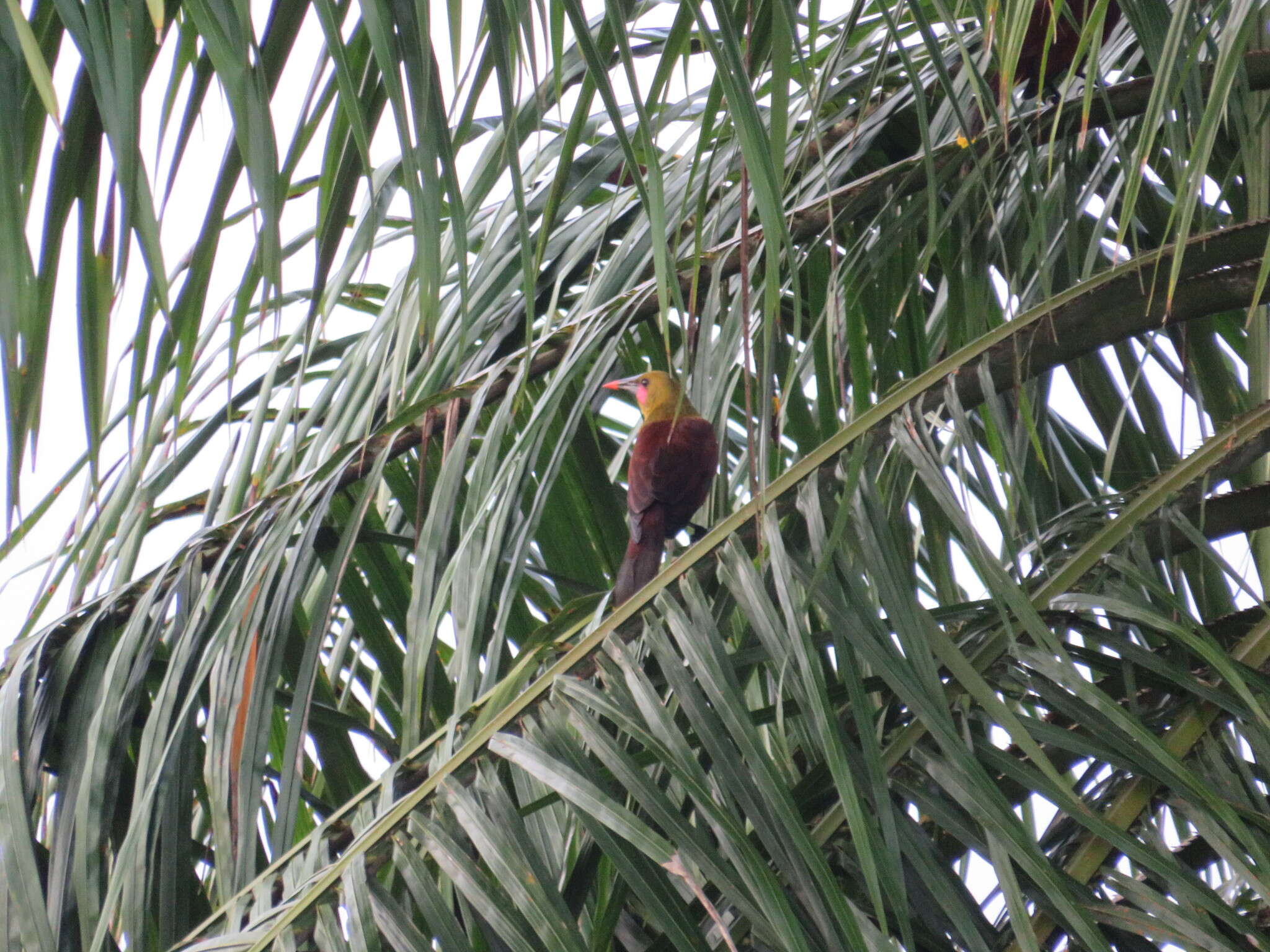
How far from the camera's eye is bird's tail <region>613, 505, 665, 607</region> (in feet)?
6.89

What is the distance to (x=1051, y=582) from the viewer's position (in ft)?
5.63

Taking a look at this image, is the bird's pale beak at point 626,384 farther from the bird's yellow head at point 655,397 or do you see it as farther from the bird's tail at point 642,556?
the bird's tail at point 642,556

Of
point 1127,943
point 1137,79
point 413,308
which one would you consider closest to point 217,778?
point 413,308

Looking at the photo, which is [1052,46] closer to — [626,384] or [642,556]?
A: [626,384]

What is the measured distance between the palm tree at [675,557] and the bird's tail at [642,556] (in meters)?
0.07

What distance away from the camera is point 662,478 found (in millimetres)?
2758

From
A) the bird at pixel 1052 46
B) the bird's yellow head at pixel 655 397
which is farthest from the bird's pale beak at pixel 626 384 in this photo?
the bird at pixel 1052 46

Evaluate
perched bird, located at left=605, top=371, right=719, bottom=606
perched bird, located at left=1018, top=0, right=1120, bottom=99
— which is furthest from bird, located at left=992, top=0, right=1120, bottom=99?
perched bird, located at left=605, top=371, right=719, bottom=606

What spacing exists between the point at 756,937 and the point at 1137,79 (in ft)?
5.19

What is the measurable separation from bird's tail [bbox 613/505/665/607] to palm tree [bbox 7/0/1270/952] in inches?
2.7

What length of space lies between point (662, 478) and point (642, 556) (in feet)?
1.59

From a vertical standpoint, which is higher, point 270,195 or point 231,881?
point 270,195

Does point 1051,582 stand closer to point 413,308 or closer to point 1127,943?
point 1127,943

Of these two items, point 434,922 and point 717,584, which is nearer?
point 434,922
